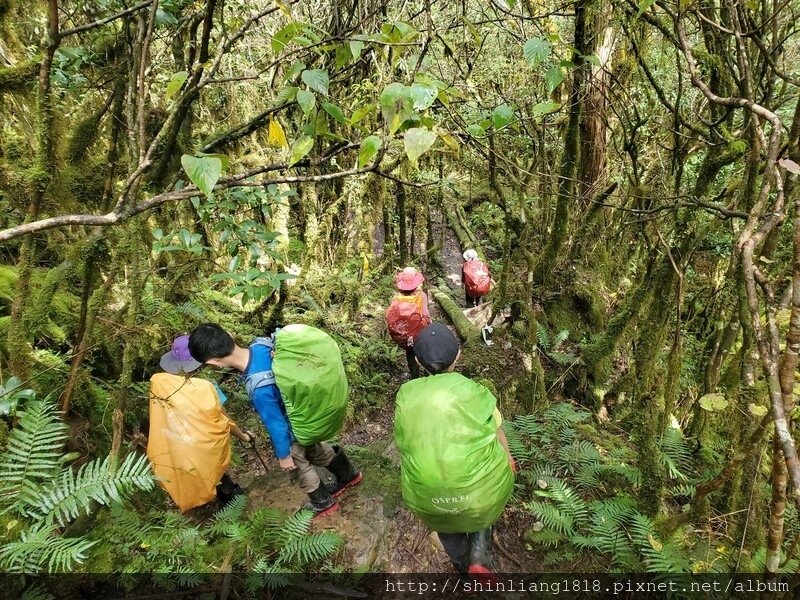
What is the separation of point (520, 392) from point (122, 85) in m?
5.03

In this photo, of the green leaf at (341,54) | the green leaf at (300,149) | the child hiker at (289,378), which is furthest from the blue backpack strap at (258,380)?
the green leaf at (341,54)

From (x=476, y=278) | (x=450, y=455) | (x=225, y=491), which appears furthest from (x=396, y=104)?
(x=476, y=278)

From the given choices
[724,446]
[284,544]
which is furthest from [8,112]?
[724,446]

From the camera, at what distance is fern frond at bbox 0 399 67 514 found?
216 cm

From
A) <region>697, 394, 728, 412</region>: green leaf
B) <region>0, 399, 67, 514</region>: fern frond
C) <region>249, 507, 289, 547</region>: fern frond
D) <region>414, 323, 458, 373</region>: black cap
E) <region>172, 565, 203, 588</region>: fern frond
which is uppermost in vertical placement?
<region>697, 394, 728, 412</region>: green leaf

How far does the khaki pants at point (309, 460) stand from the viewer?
350 cm

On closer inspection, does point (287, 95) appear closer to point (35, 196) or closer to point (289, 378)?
point (35, 196)

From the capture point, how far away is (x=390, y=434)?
5.75m

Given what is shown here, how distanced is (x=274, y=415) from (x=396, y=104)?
2435 mm

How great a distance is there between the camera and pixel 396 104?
1.82 m

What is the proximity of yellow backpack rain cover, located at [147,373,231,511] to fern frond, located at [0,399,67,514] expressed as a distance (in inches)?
27.6

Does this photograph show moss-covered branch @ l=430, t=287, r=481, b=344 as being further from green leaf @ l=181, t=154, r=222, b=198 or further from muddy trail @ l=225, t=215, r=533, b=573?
green leaf @ l=181, t=154, r=222, b=198

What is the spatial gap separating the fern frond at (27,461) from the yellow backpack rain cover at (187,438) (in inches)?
27.6

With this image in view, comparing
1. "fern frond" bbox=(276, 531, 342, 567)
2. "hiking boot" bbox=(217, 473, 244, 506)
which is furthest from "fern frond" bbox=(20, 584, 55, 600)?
"hiking boot" bbox=(217, 473, 244, 506)
